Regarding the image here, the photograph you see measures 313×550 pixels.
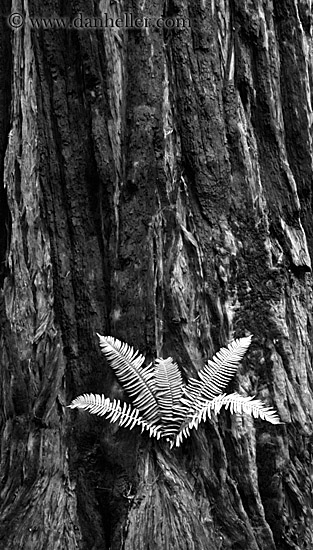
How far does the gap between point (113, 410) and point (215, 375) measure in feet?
2.02

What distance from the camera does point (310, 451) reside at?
3.63 m

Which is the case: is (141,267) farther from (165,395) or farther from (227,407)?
(227,407)

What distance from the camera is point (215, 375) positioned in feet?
11.0

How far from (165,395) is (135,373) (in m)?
0.21

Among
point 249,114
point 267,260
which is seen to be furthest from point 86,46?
point 267,260

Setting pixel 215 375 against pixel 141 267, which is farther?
pixel 141 267

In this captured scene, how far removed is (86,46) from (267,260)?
1.70 metres

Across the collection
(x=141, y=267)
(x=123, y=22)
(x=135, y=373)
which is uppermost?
(x=123, y=22)

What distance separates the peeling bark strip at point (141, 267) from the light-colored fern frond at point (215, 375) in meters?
0.12

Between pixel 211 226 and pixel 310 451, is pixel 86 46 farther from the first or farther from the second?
pixel 310 451

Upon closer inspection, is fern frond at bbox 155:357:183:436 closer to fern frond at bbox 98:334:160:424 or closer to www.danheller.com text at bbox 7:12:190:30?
fern frond at bbox 98:334:160:424

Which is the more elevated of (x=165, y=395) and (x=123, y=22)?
(x=123, y=22)

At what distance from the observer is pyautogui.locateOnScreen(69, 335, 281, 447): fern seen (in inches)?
129

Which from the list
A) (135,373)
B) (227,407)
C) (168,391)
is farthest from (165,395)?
(227,407)
